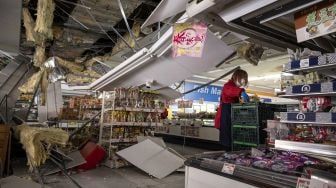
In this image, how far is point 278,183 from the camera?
1.19 metres

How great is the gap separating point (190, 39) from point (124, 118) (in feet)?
11.2

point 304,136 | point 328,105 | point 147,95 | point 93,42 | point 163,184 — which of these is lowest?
point 163,184

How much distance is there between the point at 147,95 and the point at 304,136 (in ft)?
13.5

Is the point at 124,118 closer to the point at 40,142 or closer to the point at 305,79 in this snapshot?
the point at 40,142

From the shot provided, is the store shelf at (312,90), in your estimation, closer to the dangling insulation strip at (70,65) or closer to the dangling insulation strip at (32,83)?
the dangling insulation strip at (32,83)

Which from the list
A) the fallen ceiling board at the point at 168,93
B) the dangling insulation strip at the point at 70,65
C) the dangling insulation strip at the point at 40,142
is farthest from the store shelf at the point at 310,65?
the dangling insulation strip at the point at 70,65

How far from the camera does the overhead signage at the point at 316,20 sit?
1.18m

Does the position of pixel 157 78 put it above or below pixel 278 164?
above

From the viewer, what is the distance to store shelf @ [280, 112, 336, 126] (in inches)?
50.6

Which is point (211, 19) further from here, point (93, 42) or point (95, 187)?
point (93, 42)

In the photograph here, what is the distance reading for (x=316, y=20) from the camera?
1257 mm

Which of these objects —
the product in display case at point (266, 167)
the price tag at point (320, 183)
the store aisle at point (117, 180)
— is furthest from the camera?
the store aisle at point (117, 180)

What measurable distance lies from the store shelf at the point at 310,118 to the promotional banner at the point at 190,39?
83cm

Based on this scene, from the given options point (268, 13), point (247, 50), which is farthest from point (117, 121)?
point (268, 13)
